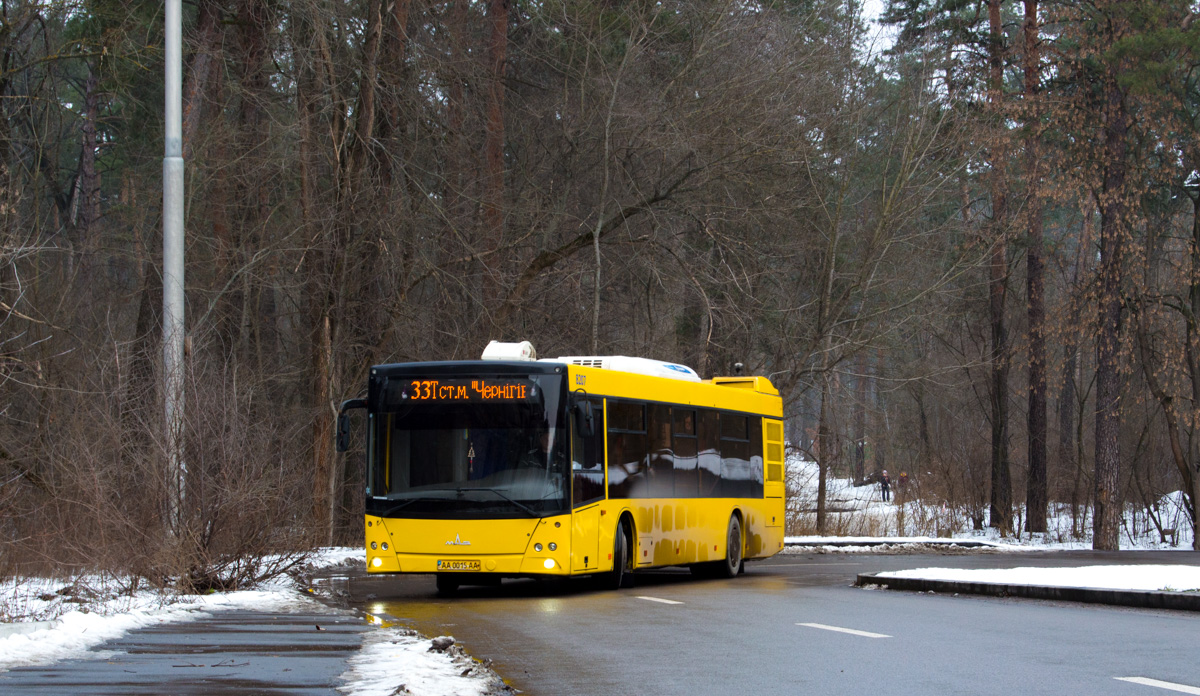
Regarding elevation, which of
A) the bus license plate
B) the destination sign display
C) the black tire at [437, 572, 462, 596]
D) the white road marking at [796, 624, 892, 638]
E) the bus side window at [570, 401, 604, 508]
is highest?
the destination sign display

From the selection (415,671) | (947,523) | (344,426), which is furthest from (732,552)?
(947,523)

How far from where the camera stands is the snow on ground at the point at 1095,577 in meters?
16.7

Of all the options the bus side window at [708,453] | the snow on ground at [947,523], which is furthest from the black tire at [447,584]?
the snow on ground at [947,523]

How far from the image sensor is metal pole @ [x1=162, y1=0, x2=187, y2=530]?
15680 millimetres

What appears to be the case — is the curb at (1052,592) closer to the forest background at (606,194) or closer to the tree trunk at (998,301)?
the forest background at (606,194)

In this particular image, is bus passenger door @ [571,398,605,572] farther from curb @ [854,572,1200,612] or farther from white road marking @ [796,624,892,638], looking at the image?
white road marking @ [796,624,892,638]

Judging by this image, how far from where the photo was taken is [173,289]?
17578mm

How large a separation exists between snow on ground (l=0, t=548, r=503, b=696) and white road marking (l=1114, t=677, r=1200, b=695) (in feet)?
13.4

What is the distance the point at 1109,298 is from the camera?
112 feet

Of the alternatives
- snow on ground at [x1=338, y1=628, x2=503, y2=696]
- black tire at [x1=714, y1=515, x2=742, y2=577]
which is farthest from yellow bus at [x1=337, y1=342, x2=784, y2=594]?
snow on ground at [x1=338, y1=628, x2=503, y2=696]

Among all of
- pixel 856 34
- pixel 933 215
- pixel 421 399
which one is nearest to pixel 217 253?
pixel 421 399

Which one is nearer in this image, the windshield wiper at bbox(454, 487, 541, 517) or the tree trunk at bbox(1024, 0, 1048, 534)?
the windshield wiper at bbox(454, 487, 541, 517)

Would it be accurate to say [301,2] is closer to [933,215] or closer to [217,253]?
[217,253]

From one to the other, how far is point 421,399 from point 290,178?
1263 cm
